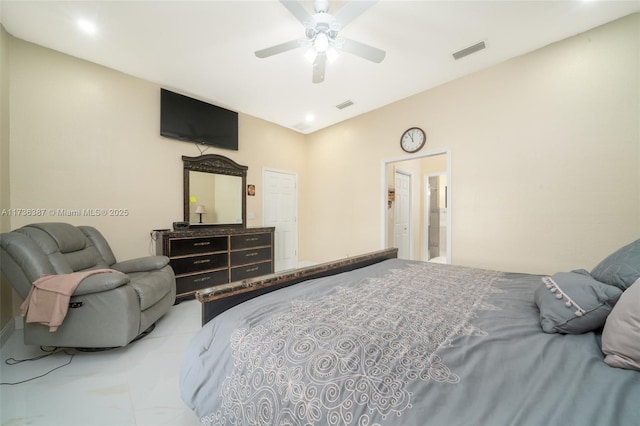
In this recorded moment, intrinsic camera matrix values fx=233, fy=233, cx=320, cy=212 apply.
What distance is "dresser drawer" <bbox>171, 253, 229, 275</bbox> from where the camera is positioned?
9.72ft

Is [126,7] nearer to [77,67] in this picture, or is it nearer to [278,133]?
[77,67]

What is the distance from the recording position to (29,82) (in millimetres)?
2396

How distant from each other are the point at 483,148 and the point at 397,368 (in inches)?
129

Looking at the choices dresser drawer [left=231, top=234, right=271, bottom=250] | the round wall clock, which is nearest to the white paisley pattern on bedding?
dresser drawer [left=231, top=234, right=271, bottom=250]

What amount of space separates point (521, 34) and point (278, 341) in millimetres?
3505

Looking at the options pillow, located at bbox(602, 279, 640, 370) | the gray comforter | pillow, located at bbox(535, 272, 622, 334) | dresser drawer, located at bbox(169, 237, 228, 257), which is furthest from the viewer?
dresser drawer, located at bbox(169, 237, 228, 257)

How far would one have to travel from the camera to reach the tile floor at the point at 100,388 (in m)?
1.31

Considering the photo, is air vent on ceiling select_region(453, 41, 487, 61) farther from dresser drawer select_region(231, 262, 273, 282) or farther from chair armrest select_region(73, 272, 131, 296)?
chair armrest select_region(73, 272, 131, 296)

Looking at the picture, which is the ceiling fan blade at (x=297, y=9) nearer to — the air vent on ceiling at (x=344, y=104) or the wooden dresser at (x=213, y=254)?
the air vent on ceiling at (x=344, y=104)

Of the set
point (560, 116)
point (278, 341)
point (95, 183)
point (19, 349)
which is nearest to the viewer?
point (278, 341)

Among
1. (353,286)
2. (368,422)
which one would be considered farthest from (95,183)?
(368,422)

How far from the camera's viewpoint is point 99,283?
5.78 feet

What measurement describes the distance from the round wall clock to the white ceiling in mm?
624

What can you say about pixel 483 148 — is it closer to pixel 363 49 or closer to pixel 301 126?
pixel 363 49
